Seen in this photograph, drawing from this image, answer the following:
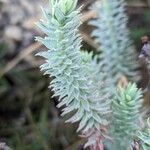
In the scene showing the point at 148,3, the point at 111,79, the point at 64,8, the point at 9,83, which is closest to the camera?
the point at 64,8

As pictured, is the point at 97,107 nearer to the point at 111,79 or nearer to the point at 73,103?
the point at 73,103

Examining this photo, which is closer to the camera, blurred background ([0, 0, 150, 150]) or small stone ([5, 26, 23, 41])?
blurred background ([0, 0, 150, 150])

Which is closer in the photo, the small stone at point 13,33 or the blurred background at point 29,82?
the blurred background at point 29,82

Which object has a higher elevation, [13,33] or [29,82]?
[13,33]

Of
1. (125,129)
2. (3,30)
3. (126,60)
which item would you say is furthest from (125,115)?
(3,30)

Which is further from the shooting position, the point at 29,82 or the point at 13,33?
the point at 13,33
